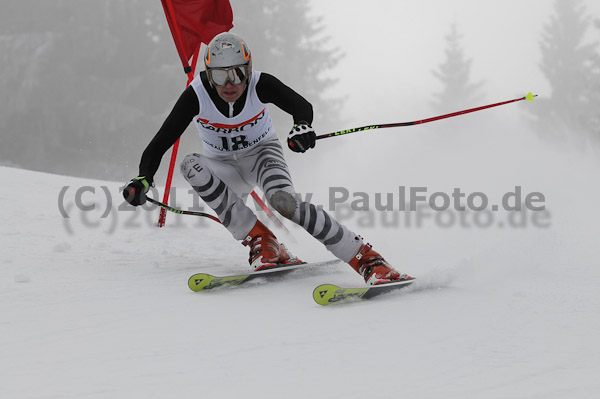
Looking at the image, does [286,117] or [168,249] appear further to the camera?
[286,117]

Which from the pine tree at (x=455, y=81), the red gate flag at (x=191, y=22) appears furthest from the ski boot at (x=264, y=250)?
the pine tree at (x=455, y=81)

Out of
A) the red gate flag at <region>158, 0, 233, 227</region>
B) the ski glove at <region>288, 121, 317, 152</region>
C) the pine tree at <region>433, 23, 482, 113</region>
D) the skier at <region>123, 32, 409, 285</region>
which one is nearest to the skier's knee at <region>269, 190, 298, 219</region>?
the skier at <region>123, 32, 409, 285</region>

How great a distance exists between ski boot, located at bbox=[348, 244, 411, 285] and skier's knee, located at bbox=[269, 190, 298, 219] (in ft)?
1.55

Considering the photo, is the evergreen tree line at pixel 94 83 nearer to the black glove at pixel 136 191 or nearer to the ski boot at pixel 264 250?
the ski boot at pixel 264 250

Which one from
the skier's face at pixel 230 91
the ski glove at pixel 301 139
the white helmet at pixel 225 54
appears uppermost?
the white helmet at pixel 225 54

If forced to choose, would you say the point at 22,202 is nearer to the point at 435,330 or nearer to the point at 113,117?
the point at 435,330

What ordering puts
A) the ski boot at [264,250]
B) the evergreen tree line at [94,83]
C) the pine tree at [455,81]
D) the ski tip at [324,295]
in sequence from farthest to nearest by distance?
the pine tree at [455,81] → the evergreen tree line at [94,83] → the ski boot at [264,250] → the ski tip at [324,295]

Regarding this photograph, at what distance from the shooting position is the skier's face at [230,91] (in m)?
3.46

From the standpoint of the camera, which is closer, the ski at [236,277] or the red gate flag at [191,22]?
the ski at [236,277]

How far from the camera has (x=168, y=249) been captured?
4730 millimetres

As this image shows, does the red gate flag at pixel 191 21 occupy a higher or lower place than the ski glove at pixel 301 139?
higher

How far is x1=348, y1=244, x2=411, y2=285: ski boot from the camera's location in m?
3.20

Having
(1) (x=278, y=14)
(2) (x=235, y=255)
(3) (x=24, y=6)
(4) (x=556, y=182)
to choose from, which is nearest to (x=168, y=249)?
(2) (x=235, y=255)

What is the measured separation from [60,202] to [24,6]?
21.3 metres
